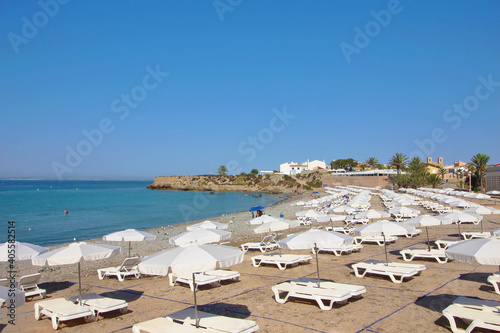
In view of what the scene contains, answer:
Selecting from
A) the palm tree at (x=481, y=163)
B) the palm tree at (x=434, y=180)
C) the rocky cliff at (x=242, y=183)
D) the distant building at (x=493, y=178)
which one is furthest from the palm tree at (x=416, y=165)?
the rocky cliff at (x=242, y=183)

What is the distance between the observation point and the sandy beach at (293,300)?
6555mm

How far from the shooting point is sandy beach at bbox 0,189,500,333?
6555 millimetres

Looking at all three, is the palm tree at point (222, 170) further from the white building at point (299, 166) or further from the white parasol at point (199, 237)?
the white parasol at point (199, 237)

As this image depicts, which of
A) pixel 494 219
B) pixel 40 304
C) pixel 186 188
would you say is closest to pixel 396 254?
pixel 40 304

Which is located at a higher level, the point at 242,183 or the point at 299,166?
the point at 299,166

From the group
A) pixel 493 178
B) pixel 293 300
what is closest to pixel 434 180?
pixel 493 178

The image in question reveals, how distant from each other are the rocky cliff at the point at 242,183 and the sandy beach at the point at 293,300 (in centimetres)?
8595

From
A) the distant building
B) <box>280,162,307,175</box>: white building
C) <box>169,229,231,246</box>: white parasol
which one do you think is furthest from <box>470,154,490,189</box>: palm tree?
<box>280,162,307,175</box>: white building

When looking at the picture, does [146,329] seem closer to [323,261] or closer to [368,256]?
[323,261]

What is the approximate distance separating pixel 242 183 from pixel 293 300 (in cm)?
11334

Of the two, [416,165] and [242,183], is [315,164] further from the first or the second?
[416,165]

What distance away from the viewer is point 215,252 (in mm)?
6199

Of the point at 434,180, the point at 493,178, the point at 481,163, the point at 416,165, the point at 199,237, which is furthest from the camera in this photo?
the point at 416,165

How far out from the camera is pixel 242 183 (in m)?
121
